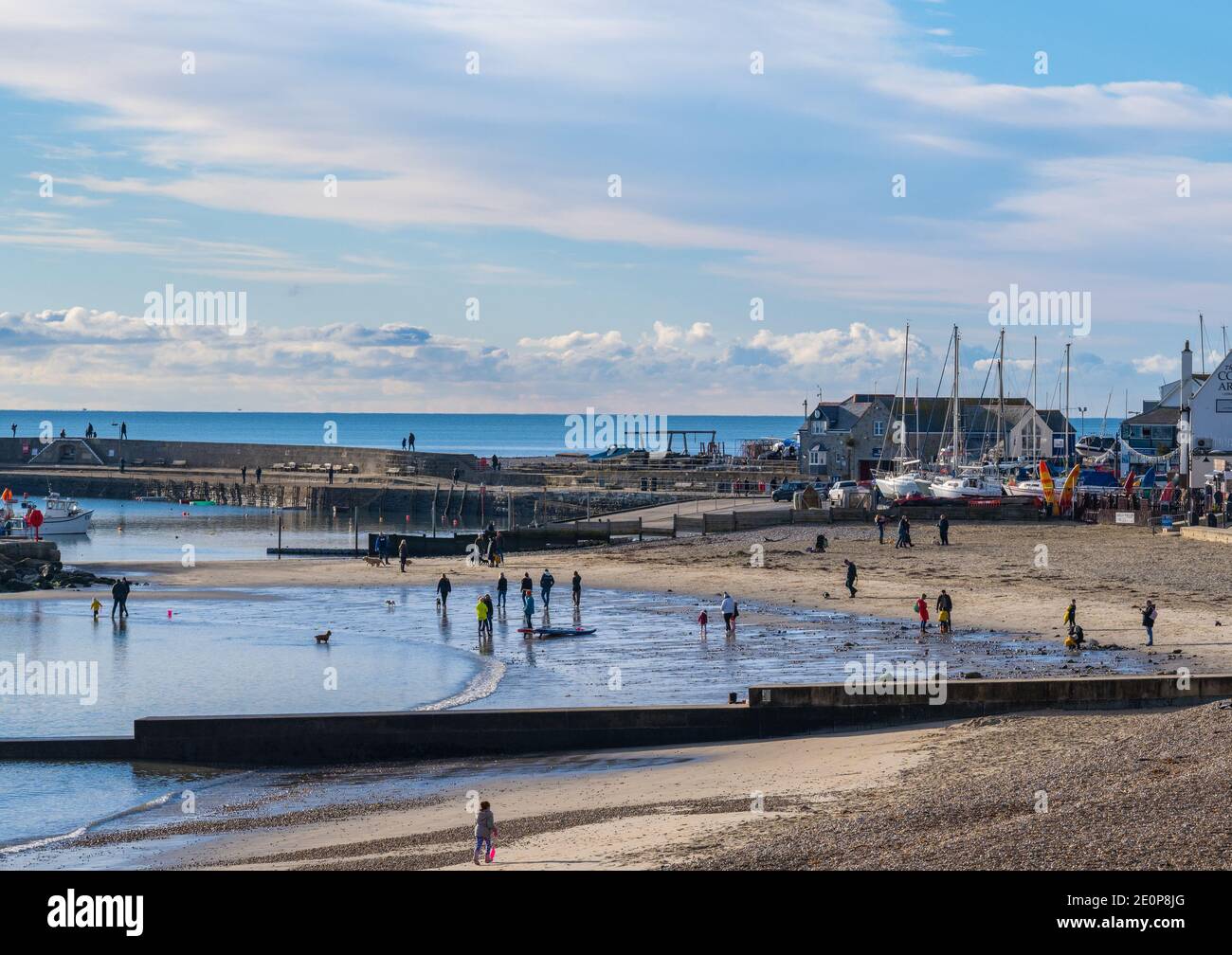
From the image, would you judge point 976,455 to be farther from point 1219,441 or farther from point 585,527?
point 585,527

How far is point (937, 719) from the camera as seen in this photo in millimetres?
24750

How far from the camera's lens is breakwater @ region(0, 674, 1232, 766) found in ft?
79.3

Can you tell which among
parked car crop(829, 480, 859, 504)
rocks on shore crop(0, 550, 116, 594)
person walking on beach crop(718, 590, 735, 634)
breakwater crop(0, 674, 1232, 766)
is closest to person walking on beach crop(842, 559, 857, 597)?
person walking on beach crop(718, 590, 735, 634)

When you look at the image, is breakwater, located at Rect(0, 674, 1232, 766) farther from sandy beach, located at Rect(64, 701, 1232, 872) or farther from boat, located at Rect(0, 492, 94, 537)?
boat, located at Rect(0, 492, 94, 537)

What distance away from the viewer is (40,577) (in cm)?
5194

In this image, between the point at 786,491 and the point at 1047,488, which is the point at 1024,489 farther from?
the point at 786,491

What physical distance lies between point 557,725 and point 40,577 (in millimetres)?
34112

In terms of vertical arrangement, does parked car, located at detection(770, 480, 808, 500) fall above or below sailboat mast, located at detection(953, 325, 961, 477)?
below

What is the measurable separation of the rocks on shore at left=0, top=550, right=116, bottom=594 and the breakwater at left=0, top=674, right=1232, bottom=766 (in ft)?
89.2

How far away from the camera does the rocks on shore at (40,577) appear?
5047cm

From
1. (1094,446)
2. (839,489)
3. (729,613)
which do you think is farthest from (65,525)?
(1094,446)

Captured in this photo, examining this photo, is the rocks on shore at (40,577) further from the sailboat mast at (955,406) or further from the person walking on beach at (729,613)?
the sailboat mast at (955,406)
